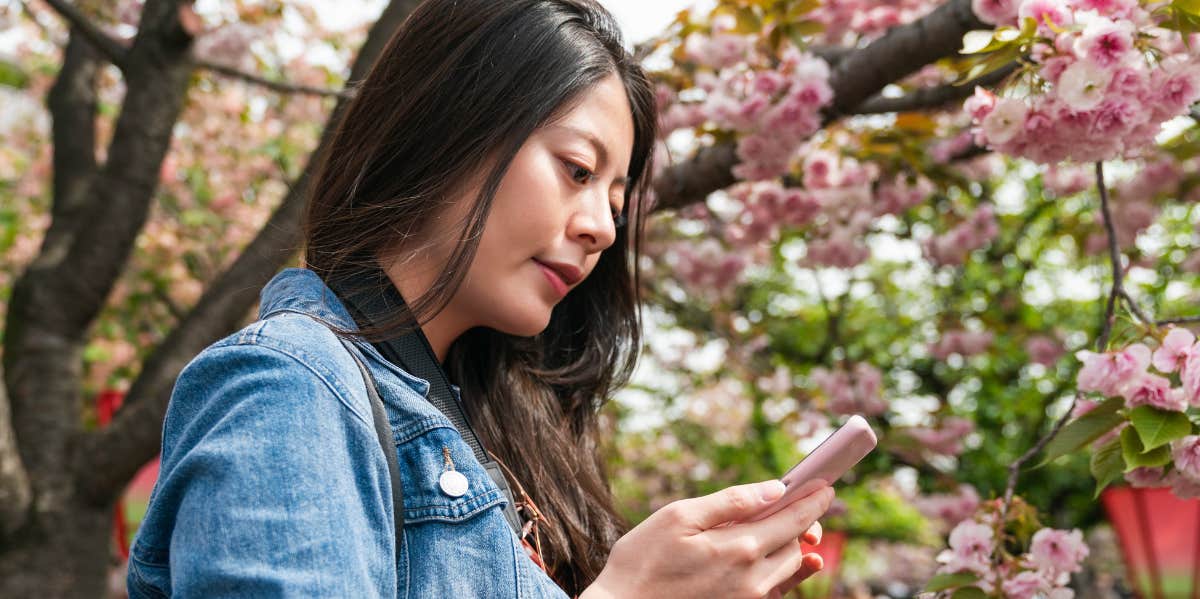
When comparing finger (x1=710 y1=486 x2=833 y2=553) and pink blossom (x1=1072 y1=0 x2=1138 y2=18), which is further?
pink blossom (x1=1072 y1=0 x2=1138 y2=18)

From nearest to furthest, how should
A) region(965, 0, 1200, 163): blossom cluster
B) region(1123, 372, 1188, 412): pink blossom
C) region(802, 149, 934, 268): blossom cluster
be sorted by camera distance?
region(1123, 372, 1188, 412): pink blossom → region(965, 0, 1200, 163): blossom cluster → region(802, 149, 934, 268): blossom cluster

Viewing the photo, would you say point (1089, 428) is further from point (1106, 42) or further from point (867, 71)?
point (867, 71)

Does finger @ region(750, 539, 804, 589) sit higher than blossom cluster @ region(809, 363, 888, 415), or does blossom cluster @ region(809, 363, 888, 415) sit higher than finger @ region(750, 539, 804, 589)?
finger @ region(750, 539, 804, 589)

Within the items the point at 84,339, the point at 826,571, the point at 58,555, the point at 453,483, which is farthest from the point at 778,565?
the point at 826,571

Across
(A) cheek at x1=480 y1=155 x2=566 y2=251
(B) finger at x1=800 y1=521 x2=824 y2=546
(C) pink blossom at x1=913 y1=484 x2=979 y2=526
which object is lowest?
(C) pink blossom at x1=913 y1=484 x2=979 y2=526

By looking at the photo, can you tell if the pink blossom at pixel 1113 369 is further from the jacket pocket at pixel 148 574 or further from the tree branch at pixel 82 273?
the tree branch at pixel 82 273

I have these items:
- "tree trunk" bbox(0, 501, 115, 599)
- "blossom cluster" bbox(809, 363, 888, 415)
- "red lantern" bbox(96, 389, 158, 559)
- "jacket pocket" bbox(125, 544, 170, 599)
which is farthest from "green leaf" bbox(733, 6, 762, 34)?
"red lantern" bbox(96, 389, 158, 559)

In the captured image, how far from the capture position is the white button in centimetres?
98

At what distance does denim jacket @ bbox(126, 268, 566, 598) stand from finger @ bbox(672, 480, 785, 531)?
147 mm

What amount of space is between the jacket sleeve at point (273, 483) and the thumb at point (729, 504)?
285 millimetres

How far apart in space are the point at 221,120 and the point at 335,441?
17.7 ft

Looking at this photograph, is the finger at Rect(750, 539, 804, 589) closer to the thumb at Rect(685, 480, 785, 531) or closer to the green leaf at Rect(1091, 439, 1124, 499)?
the thumb at Rect(685, 480, 785, 531)

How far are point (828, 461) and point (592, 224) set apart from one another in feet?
1.22

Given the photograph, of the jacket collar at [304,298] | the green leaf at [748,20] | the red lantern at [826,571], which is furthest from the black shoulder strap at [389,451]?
the red lantern at [826,571]
